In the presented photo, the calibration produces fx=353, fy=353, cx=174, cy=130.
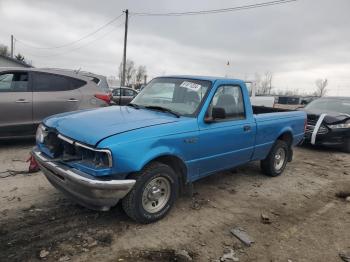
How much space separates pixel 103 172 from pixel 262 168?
12.8 ft

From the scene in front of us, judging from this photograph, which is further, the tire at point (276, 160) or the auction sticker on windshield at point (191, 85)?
the tire at point (276, 160)

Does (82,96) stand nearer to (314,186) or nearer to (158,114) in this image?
(158,114)

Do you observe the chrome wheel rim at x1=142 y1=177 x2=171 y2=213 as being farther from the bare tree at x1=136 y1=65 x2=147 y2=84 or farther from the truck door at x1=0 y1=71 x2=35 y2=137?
the bare tree at x1=136 y1=65 x2=147 y2=84

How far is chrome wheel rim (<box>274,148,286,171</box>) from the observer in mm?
6756

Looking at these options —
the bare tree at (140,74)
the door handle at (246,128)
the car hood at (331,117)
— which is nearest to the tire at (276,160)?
the door handle at (246,128)

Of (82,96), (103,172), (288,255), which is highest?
(82,96)

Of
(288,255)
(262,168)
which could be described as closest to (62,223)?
(288,255)

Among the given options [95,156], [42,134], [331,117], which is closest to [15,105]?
[42,134]

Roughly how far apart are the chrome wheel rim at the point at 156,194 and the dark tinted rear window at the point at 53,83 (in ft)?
15.0

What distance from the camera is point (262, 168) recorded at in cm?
671

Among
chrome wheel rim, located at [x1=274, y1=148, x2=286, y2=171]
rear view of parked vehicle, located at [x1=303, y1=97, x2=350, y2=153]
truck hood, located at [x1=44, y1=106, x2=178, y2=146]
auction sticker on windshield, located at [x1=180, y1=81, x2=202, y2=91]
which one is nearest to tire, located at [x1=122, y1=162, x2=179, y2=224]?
truck hood, located at [x1=44, y1=106, x2=178, y2=146]

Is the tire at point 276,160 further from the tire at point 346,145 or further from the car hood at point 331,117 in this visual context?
the tire at point 346,145

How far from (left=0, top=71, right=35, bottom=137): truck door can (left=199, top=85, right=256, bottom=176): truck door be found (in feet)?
14.3

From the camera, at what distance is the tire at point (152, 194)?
3.95 meters
